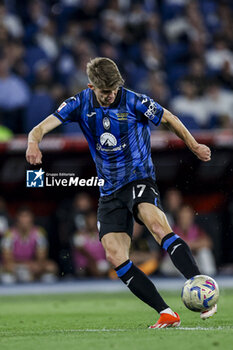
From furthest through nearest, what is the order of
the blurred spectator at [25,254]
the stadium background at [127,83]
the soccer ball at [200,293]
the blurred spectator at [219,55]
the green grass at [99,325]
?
the blurred spectator at [219,55]
the blurred spectator at [25,254]
the stadium background at [127,83]
the soccer ball at [200,293]
the green grass at [99,325]

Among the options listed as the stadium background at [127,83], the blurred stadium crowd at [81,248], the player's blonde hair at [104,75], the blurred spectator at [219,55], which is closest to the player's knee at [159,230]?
the player's blonde hair at [104,75]

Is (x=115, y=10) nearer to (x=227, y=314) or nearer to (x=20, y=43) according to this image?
(x=20, y=43)

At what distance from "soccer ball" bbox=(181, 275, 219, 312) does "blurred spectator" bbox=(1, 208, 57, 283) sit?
828 centimetres

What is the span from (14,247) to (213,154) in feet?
13.5

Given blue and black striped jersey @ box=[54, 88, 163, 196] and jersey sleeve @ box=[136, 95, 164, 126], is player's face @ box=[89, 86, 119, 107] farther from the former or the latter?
jersey sleeve @ box=[136, 95, 164, 126]

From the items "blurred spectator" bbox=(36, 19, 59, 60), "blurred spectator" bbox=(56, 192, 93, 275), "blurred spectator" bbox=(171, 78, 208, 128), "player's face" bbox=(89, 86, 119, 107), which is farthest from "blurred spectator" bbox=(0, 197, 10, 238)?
"player's face" bbox=(89, 86, 119, 107)

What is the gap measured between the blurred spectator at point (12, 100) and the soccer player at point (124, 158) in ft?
24.8

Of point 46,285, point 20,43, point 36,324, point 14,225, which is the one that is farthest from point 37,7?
point 36,324

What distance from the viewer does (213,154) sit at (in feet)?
47.6

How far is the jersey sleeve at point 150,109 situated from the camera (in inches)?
278

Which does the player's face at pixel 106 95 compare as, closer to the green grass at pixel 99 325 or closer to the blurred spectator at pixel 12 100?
the green grass at pixel 99 325

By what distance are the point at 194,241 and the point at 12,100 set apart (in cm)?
432

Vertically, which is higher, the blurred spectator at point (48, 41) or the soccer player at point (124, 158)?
the blurred spectator at point (48, 41)

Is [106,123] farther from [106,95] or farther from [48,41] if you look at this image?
[48,41]
